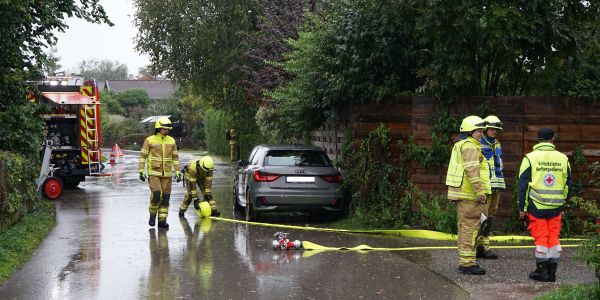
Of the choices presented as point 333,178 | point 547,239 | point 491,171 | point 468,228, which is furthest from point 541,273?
point 333,178

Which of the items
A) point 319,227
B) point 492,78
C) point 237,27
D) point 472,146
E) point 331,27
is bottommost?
point 319,227

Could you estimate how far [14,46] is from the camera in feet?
46.1

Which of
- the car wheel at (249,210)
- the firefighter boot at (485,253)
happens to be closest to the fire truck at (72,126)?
the car wheel at (249,210)

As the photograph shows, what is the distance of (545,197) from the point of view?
8602mm

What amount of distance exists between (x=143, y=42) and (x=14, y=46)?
55.0 ft

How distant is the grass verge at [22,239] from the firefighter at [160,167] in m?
1.80

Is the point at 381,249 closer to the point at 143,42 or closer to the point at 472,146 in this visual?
the point at 472,146

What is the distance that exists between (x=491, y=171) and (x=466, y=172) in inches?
35.1

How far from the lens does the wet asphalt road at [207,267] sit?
805 cm

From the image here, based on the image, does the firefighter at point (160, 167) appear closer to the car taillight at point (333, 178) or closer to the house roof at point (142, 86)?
the car taillight at point (333, 178)

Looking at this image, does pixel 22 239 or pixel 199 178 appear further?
pixel 199 178

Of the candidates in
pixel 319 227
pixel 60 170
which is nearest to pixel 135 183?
pixel 60 170

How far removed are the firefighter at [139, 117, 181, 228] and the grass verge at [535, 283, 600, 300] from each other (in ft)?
24.2

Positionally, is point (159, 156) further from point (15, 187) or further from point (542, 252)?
point (542, 252)
